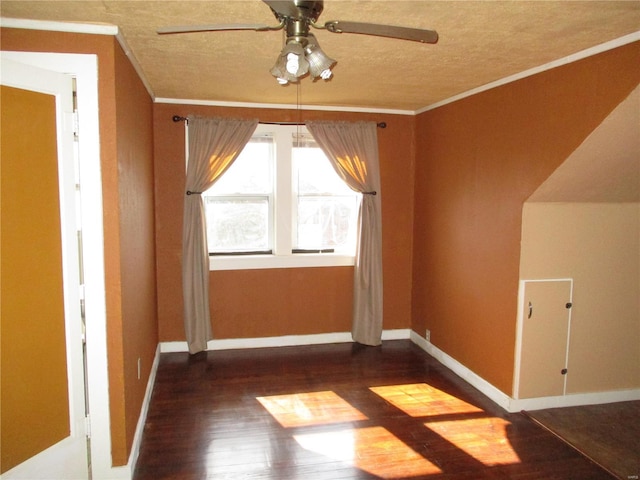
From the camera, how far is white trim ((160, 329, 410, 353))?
182 inches

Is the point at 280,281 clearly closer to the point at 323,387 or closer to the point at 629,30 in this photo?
the point at 323,387

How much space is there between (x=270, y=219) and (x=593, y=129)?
3.03m

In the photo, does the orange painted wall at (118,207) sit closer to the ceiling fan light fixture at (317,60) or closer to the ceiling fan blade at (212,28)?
the ceiling fan blade at (212,28)

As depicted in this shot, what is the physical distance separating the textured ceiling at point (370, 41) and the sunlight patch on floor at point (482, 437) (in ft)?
8.25

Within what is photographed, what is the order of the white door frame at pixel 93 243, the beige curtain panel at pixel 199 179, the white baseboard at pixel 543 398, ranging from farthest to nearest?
the beige curtain panel at pixel 199 179
the white baseboard at pixel 543 398
the white door frame at pixel 93 243

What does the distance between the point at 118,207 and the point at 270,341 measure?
2731 mm

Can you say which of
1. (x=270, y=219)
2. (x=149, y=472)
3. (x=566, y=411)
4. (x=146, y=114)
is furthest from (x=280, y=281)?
(x=566, y=411)

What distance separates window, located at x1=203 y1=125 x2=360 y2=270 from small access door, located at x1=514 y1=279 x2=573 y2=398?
199 cm

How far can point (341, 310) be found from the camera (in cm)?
493

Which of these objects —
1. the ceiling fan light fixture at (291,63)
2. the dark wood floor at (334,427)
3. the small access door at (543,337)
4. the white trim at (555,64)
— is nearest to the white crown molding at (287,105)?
the white trim at (555,64)

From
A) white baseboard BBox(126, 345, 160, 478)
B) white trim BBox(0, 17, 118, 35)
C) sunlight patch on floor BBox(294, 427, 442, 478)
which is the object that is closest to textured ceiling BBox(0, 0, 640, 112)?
white trim BBox(0, 17, 118, 35)

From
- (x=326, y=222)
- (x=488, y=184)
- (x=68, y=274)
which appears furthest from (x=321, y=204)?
(x=68, y=274)

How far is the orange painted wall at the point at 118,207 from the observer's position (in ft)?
7.64

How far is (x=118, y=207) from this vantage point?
244 cm
